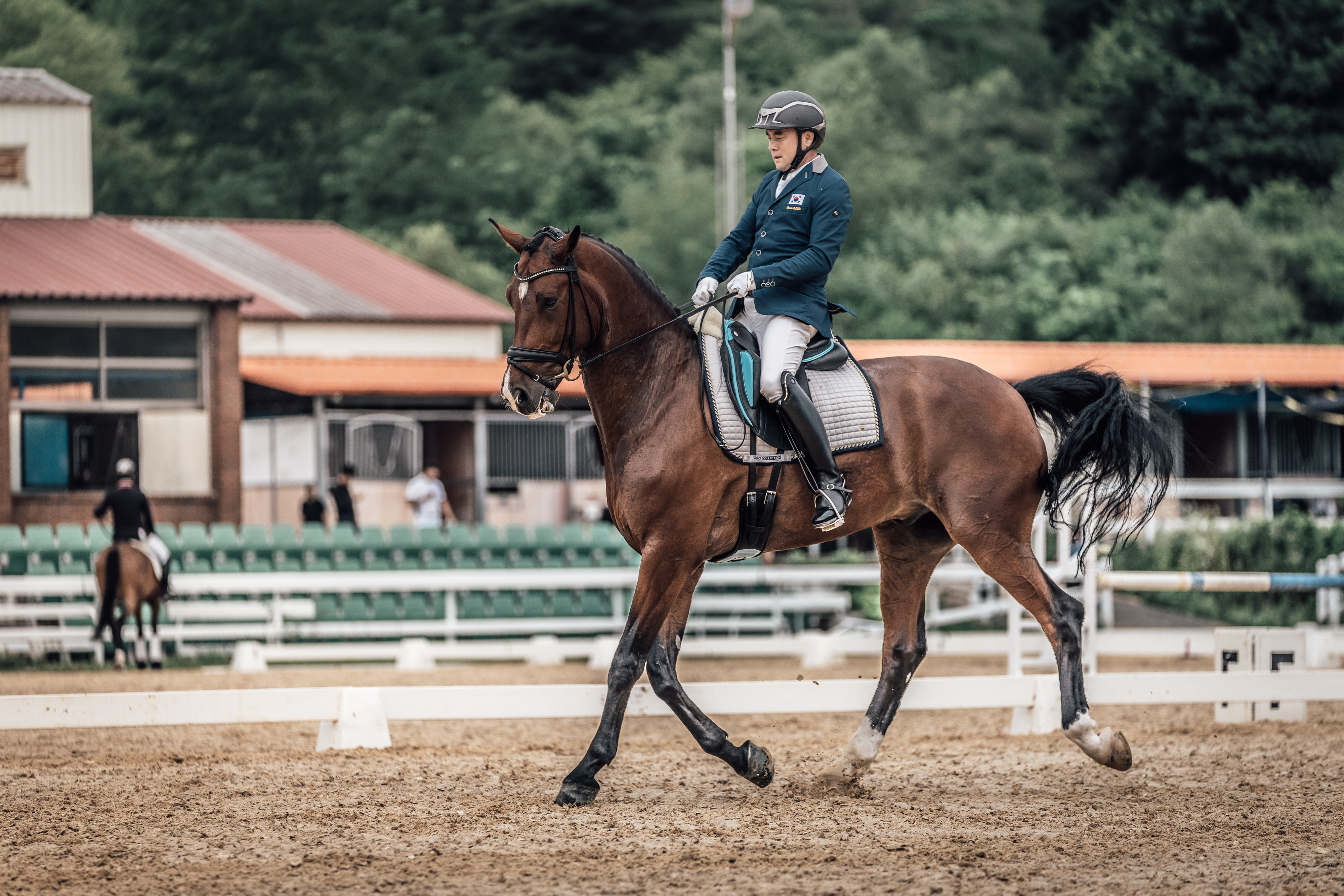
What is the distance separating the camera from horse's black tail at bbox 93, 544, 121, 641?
13.8 meters

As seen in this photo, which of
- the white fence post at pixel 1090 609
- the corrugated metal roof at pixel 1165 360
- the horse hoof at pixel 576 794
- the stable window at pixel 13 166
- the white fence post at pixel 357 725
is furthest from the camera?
the corrugated metal roof at pixel 1165 360

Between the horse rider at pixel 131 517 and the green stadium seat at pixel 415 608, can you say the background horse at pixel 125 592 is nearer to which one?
the horse rider at pixel 131 517

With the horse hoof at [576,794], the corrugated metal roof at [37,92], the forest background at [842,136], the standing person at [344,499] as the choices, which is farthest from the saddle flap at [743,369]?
the forest background at [842,136]

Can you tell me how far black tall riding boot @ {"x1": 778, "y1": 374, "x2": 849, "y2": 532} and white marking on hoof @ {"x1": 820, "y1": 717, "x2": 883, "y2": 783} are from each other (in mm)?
942

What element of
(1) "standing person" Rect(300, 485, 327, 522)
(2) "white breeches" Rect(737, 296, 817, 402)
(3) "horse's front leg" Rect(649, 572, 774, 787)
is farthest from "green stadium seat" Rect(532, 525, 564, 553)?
(2) "white breeches" Rect(737, 296, 817, 402)

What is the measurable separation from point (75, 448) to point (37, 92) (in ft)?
19.2

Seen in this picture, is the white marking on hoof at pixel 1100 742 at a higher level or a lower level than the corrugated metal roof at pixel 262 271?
lower

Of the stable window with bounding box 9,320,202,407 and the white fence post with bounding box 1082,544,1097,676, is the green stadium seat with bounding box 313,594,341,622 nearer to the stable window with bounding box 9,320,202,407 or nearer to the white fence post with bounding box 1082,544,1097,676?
the stable window with bounding box 9,320,202,407

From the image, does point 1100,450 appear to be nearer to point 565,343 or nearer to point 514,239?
point 565,343

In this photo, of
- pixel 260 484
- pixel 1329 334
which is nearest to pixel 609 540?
pixel 260 484

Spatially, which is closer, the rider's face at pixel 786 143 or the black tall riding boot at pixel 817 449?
the black tall riding boot at pixel 817 449

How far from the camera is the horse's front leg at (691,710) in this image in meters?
6.17

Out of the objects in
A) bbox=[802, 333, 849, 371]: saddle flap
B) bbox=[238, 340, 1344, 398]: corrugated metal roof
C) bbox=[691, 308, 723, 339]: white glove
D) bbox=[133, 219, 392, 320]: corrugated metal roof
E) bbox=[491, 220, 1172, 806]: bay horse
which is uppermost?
bbox=[133, 219, 392, 320]: corrugated metal roof

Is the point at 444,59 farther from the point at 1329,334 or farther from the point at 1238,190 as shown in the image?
the point at 1329,334
